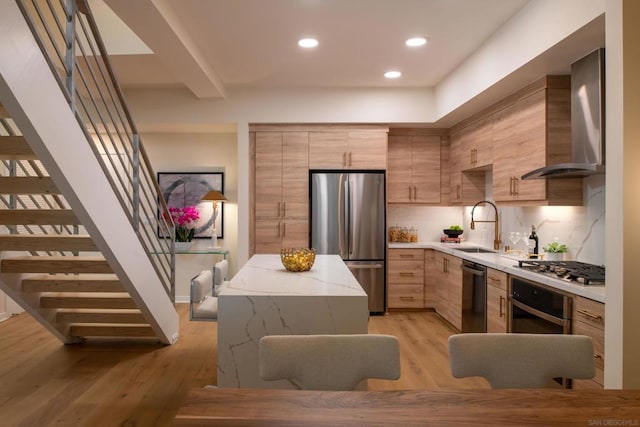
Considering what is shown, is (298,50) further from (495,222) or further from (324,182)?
(495,222)

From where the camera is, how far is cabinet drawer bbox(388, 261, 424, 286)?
5516 millimetres

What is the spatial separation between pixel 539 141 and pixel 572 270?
→ 3.60ft

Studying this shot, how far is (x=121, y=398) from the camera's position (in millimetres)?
3047

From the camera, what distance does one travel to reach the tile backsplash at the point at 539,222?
341cm

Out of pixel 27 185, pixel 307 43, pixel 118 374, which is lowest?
pixel 118 374

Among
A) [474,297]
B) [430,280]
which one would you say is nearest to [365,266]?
[430,280]

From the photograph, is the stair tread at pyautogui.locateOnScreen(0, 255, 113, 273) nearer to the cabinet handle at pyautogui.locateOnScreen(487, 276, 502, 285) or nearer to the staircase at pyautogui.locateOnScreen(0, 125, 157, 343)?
the staircase at pyautogui.locateOnScreen(0, 125, 157, 343)

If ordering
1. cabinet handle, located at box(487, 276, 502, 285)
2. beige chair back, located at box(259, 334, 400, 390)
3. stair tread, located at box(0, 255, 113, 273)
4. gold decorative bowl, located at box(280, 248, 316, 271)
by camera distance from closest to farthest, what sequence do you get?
beige chair back, located at box(259, 334, 400, 390)
gold decorative bowl, located at box(280, 248, 316, 271)
stair tread, located at box(0, 255, 113, 273)
cabinet handle, located at box(487, 276, 502, 285)

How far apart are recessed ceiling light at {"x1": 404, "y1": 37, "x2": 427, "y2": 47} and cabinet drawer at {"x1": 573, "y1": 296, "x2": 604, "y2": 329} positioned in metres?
2.39

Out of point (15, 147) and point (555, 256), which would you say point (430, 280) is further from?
point (15, 147)

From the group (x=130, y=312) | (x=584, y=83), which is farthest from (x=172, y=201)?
(x=584, y=83)

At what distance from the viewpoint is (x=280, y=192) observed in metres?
5.43

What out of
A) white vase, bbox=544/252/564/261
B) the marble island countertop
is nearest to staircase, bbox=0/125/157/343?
the marble island countertop

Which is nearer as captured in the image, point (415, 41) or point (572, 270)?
point (572, 270)
